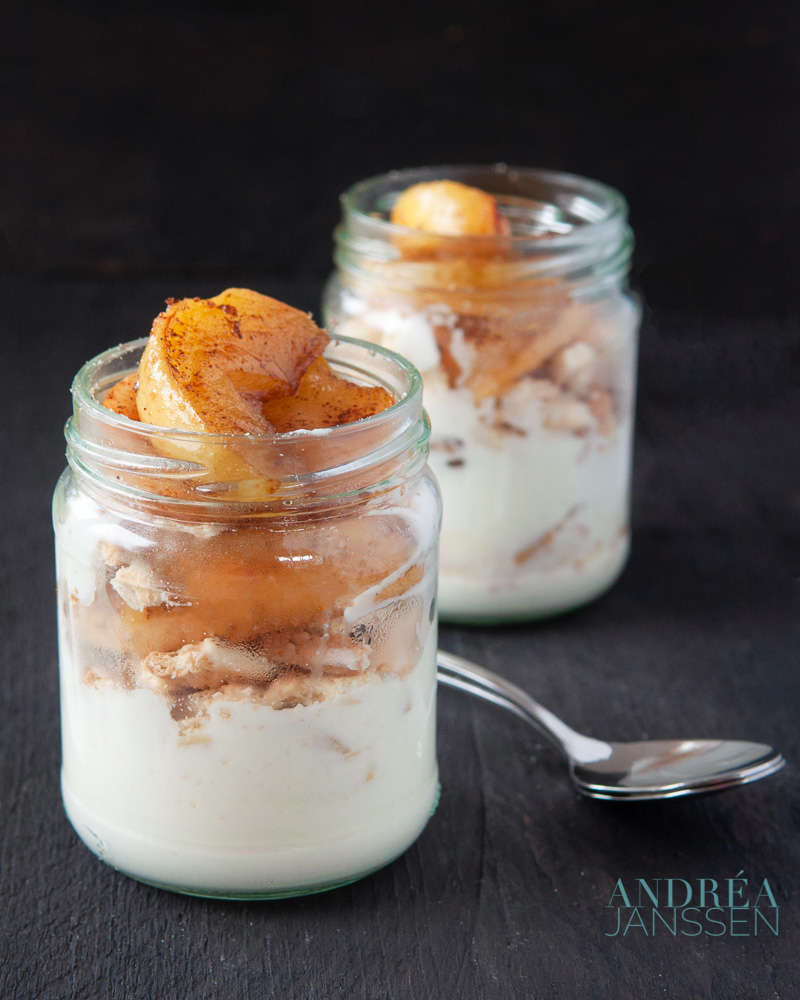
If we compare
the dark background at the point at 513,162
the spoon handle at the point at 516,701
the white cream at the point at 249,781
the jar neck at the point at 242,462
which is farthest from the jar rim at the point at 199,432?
the dark background at the point at 513,162

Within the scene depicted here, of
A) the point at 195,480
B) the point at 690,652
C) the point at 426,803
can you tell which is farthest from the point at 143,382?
the point at 690,652

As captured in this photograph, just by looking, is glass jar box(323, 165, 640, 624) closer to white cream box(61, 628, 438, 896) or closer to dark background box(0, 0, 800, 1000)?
dark background box(0, 0, 800, 1000)

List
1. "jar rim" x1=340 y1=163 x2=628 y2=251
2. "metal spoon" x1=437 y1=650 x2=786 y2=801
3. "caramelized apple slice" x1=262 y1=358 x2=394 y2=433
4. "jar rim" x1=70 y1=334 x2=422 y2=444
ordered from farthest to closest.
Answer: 1. "jar rim" x1=340 y1=163 x2=628 y2=251
2. "metal spoon" x1=437 y1=650 x2=786 y2=801
3. "caramelized apple slice" x1=262 y1=358 x2=394 y2=433
4. "jar rim" x1=70 y1=334 x2=422 y2=444

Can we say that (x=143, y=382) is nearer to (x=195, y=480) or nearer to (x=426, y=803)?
(x=195, y=480)

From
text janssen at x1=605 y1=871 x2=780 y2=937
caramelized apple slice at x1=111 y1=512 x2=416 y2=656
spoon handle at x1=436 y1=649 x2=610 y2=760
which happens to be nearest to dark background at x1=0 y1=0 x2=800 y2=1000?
spoon handle at x1=436 y1=649 x2=610 y2=760

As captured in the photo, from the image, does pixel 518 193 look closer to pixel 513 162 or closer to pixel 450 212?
pixel 450 212

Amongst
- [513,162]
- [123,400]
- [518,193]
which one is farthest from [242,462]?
[513,162]
